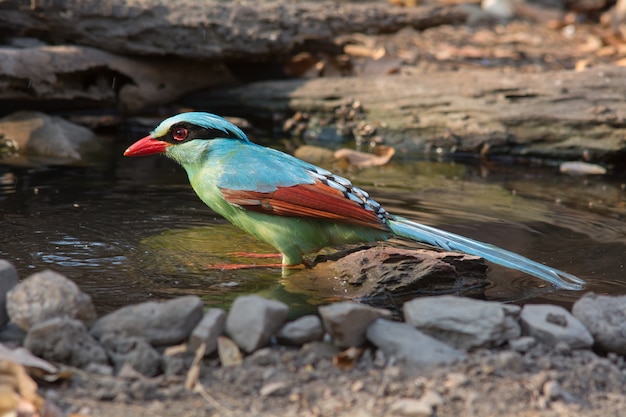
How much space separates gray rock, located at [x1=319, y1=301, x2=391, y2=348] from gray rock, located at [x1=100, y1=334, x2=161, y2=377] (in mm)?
648

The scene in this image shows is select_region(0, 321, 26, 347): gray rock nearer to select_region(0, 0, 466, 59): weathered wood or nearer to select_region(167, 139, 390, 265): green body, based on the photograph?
select_region(167, 139, 390, 265): green body

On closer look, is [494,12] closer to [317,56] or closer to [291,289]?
[317,56]

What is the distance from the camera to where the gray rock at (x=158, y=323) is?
3258 millimetres

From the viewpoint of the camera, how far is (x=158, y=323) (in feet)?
10.7

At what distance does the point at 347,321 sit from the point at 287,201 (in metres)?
1.39

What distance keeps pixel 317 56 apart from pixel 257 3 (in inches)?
43.2

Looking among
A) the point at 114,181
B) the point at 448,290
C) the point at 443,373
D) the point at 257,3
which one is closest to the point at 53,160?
the point at 114,181

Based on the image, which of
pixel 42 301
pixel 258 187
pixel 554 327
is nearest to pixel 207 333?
pixel 42 301

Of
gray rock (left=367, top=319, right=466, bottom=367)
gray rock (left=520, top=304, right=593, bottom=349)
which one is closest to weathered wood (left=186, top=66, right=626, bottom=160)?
gray rock (left=520, top=304, right=593, bottom=349)

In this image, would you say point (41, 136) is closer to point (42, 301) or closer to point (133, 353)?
point (42, 301)

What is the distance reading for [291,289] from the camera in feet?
14.5

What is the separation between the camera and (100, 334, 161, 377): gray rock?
308 cm

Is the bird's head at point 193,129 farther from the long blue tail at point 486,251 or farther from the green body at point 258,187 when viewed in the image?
the long blue tail at point 486,251

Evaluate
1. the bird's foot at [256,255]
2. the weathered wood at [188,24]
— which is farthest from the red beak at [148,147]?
the weathered wood at [188,24]
